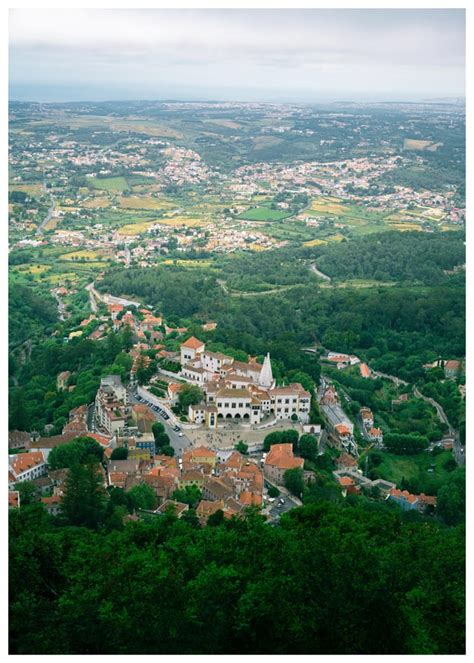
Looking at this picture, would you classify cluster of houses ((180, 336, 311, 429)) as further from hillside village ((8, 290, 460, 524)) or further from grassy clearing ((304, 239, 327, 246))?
grassy clearing ((304, 239, 327, 246))

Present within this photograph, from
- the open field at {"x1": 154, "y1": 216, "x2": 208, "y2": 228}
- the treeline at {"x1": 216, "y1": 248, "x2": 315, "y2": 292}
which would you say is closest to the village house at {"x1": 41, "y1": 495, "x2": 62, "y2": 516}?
the treeline at {"x1": 216, "y1": 248, "x2": 315, "y2": 292}

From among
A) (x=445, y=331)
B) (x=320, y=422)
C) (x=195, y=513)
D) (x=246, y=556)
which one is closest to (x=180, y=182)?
(x=445, y=331)

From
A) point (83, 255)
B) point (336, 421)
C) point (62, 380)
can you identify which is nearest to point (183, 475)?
point (336, 421)

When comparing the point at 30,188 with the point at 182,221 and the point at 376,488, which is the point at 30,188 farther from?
the point at 376,488

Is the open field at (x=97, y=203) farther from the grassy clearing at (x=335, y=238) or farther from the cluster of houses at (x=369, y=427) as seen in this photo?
the cluster of houses at (x=369, y=427)

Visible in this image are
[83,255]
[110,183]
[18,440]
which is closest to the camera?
[18,440]

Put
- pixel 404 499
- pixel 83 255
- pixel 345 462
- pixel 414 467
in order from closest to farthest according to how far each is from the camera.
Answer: pixel 404 499 → pixel 345 462 → pixel 414 467 → pixel 83 255
